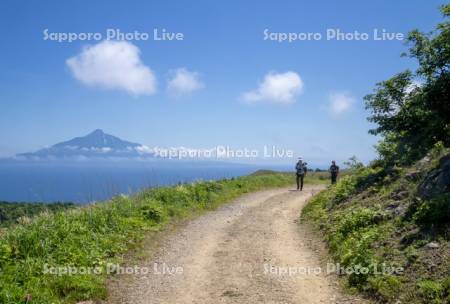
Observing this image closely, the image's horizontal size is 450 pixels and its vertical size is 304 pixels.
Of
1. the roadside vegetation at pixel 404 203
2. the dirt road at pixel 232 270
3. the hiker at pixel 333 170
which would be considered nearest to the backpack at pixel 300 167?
the hiker at pixel 333 170

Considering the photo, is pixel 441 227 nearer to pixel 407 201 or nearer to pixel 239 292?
pixel 407 201

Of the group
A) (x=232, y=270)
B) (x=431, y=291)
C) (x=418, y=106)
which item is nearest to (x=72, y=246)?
(x=232, y=270)

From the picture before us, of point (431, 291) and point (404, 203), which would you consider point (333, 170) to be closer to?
point (404, 203)

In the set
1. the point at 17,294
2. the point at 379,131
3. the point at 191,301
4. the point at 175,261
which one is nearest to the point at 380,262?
the point at 191,301

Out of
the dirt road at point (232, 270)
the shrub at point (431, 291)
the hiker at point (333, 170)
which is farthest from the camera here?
the hiker at point (333, 170)

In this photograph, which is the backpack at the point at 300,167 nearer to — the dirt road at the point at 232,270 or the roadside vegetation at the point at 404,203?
the roadside vegetation at the point at 404,203

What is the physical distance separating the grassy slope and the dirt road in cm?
76

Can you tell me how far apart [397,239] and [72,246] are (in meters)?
8.79

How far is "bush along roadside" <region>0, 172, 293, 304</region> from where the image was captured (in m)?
8.94

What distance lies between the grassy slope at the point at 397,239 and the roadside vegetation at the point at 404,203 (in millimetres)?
18

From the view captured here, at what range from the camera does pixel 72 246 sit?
11.3m

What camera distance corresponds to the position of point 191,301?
924cm

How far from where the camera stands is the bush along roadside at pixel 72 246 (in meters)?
8.94

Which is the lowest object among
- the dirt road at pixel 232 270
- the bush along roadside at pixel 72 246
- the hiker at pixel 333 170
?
the dirt road at pixel 232 270
